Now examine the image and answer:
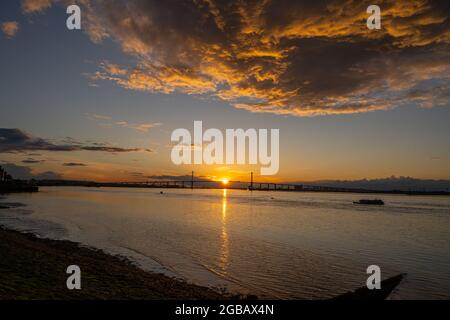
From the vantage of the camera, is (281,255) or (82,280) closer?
(82,280)

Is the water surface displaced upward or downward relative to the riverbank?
downward

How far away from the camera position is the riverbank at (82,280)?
1166 cm

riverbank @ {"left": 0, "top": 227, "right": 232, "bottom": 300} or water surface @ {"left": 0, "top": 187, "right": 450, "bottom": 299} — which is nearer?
riverbank @ {"left": 0, "top": 227, "right": 232, "bottom": 300}

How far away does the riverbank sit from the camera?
11.7 meters

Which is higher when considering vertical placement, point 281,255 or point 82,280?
point 82,280

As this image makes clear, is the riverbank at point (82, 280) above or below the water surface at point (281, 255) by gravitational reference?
above

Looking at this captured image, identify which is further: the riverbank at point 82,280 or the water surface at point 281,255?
the water surface at point 281,255

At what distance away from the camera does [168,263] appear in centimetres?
2148

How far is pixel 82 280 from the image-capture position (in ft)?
46.4
